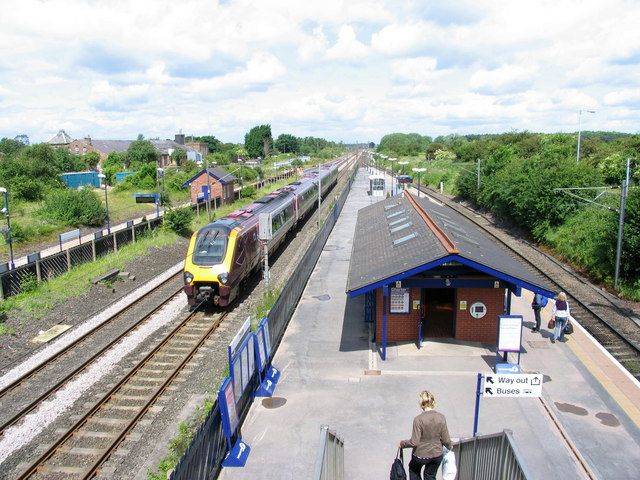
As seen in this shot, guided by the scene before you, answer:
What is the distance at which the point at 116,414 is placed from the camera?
10695 mm

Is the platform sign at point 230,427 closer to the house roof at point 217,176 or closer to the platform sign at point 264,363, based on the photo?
the platform sign at point 264,363

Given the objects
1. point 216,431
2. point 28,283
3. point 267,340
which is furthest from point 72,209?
point 216,431

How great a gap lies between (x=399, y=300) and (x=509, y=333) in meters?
2.85

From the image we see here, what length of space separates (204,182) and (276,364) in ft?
103

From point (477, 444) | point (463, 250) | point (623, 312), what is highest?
point (463, 250)

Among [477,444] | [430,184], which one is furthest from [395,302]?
[430,184]

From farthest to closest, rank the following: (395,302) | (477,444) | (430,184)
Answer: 1. (430,184)
2. (395,302)
3. (477,444)

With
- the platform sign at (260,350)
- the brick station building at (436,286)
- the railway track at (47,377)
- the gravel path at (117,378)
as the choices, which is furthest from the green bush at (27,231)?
the platform sign at (260,350)

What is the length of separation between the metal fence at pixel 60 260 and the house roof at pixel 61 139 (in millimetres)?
77884

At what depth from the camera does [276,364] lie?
12.6 meters

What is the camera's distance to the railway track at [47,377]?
35.9 feet

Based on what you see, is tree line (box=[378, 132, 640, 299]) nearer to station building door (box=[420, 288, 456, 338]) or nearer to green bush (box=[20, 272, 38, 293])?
station building door (box=[420, 288, 456, 338])

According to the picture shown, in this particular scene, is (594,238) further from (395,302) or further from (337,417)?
(337,417)

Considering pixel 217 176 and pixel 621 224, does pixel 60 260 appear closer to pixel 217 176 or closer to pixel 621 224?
pixel 217 176
